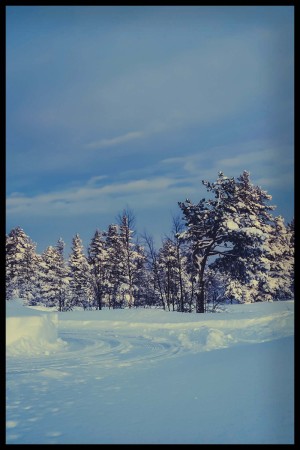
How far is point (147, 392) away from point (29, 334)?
6.39 metres

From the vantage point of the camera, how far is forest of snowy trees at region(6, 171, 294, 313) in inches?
1027

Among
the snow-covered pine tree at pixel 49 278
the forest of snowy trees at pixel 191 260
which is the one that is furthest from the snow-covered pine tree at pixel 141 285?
the snow-covered pine tree at pixel 49 278

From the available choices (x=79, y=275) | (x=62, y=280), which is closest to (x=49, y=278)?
(x=62, y=280)

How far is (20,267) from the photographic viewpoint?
4469 cm

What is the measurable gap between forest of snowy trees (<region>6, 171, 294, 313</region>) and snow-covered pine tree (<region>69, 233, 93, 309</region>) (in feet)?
0.08

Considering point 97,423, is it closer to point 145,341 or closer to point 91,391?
point 91,391

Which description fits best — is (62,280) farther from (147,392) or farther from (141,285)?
(147,392)

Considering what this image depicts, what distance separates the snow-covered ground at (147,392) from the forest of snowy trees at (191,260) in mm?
6109

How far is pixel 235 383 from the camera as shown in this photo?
22.6 ft

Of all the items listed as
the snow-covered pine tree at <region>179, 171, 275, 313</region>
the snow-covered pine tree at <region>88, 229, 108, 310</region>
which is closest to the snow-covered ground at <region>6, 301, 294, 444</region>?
the snow-covered pine tree at <region>179, 171, 275, 313</region>

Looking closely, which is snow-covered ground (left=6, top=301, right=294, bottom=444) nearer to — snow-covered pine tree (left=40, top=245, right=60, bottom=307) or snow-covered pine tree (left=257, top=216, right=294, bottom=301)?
snow-covered pine tree (left=257, top=216, right=294, bottom=301)

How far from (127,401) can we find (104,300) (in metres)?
46.8

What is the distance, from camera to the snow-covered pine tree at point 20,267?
4281 cm

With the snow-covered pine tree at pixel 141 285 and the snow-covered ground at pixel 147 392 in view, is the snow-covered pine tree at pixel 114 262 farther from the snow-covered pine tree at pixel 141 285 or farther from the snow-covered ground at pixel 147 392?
the snow-covered ground at pixel 147 392
